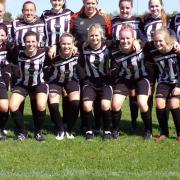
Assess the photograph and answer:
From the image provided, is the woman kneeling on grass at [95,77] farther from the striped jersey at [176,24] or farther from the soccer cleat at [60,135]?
the striped jersey at [176,24]

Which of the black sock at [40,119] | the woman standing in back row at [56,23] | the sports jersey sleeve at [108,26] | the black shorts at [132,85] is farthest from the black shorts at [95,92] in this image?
the sports jersey sleeve at [108,26]

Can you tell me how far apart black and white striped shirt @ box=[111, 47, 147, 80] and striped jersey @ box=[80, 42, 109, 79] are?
112mm

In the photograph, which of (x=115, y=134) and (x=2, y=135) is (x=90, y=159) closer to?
(x=115, y=134)

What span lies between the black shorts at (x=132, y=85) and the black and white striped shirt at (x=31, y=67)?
3.79 feet

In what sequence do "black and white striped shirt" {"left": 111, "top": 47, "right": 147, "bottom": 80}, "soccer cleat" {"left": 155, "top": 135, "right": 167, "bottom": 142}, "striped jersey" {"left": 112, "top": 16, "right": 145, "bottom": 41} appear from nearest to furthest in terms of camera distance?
"soccer cleat" {"left": 155, "top": 135, "right": 167, "bottom": 142} < "black and white striped shirt" {"left": 111, "top": 47, "right": 147, "bottom": 80} < "striped jersey" {"left": 112, "top": 16, "right": 145, "bottom": 41}

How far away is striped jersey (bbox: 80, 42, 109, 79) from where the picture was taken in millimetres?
6930

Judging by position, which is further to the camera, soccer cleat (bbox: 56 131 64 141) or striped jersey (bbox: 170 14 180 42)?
striped jersey (bbox: 170 14 180 42)

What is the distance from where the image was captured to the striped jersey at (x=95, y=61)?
22.7ft

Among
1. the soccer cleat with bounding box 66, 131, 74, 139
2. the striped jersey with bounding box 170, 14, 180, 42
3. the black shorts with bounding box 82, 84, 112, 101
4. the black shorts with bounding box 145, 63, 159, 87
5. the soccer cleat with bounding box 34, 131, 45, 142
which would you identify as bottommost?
the soccer cleat with bounding box 66, 131, 74, 139

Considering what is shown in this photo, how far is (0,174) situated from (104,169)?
1.18 m

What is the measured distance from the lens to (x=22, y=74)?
6.88m

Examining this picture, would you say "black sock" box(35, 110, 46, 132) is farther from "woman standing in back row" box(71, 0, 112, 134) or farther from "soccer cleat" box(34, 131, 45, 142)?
"woman standing in back row" box(71, 0, 112, 134)

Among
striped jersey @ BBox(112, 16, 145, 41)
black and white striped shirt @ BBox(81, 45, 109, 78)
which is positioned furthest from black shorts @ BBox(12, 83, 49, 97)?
striped jersey @ BBox(112, 16, 145, 41)

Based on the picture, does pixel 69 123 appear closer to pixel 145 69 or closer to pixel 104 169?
pixel 145 69
